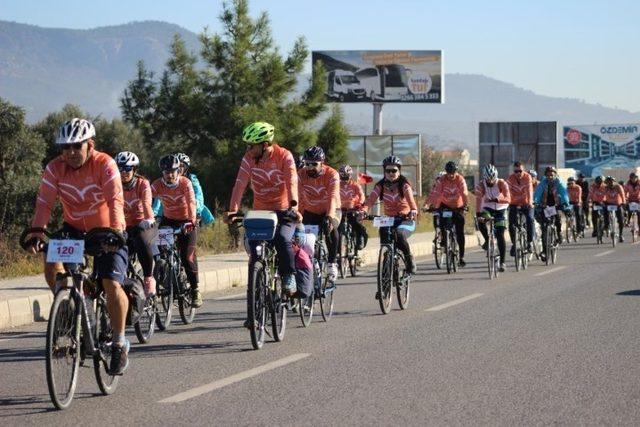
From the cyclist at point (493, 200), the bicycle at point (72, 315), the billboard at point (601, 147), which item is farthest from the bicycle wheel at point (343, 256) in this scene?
the billboard at point (601, 147)

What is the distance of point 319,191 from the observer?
14125 mm

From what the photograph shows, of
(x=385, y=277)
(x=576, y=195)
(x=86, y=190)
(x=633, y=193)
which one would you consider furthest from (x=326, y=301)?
(x=576, y=195)

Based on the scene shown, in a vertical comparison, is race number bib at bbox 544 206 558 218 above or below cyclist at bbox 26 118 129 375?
below

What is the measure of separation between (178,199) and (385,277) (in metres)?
2.58

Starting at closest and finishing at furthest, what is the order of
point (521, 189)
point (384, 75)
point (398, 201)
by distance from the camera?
point (398, 201)
point (521, 189)
point (384, 75)

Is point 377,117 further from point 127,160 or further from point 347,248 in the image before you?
point 127,160

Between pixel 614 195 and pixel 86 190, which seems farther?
pixel 614 195

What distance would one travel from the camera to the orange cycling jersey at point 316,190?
1370 cm

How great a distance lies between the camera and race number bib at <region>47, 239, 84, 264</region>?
25.8 feet

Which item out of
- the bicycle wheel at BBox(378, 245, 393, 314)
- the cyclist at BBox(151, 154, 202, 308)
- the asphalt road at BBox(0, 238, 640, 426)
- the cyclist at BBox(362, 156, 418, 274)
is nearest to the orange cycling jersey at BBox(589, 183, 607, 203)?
the asphalt road at BBox(0, 238, 640, 426)

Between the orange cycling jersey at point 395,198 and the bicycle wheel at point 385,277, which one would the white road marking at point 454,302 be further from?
the orange cycling jersey at point 395,198

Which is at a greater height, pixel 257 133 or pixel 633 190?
pixel 257 133

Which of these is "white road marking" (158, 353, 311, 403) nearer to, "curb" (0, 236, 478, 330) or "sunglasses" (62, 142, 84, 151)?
"sunglasses" (62, 142, 84, 151)

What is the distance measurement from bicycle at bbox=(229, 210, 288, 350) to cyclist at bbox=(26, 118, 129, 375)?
225 cm
